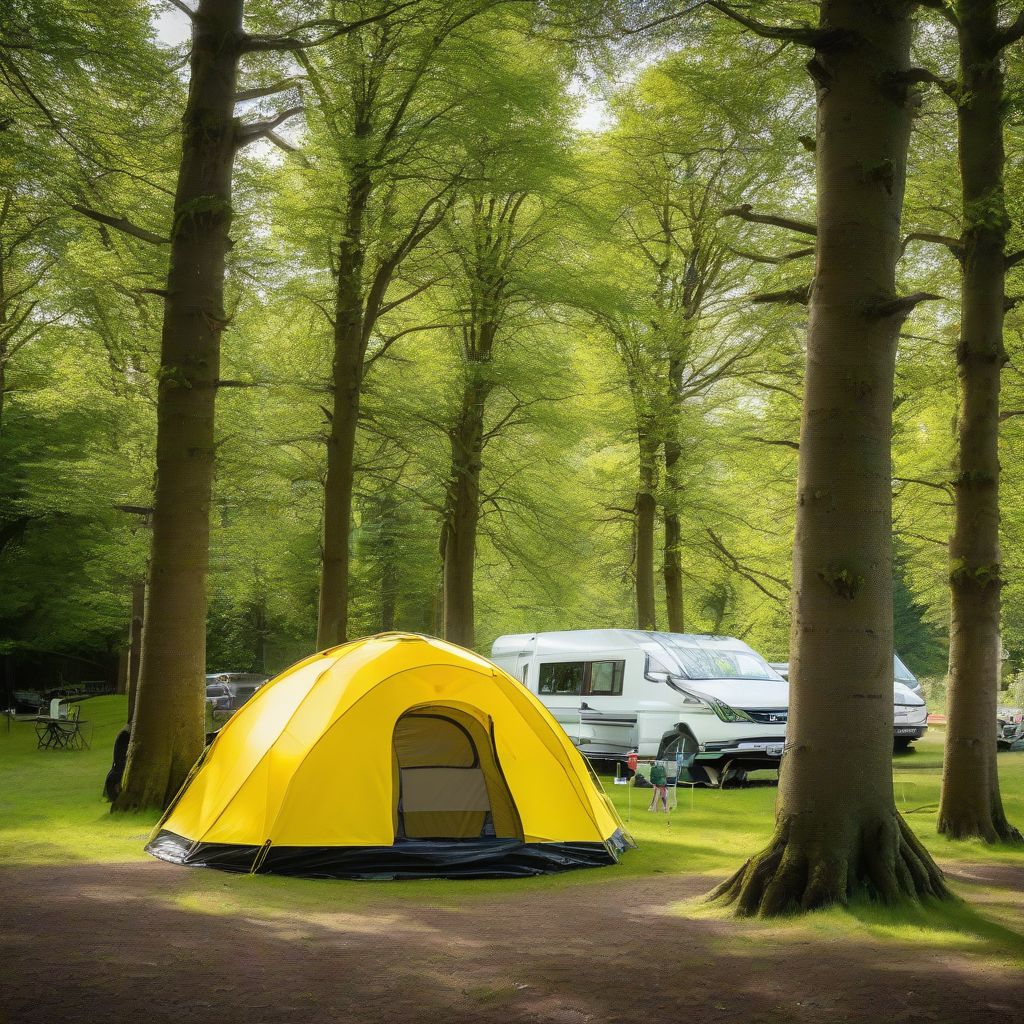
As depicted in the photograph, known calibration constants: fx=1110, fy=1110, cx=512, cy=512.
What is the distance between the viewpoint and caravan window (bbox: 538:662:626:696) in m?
17.0

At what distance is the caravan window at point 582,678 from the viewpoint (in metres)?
17.0

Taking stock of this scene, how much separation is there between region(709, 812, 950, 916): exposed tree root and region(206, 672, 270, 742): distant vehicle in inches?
860


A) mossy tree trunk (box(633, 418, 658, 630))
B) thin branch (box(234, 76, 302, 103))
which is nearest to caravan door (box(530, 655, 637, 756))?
mossy tree trunk (box(633, 418, 658, 630))

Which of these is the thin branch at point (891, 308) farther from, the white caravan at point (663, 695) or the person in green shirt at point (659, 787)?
the white caravan at point (663, 695)

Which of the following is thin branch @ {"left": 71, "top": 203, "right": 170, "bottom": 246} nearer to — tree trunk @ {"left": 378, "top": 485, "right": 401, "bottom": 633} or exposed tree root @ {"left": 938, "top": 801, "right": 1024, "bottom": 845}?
exposed tree root @ {"left": 938, "top": 801, "right": 1024, "bottom": 845}

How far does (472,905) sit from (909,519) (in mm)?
20935

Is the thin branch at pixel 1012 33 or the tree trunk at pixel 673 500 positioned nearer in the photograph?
the thin branch at pixel 1012 33

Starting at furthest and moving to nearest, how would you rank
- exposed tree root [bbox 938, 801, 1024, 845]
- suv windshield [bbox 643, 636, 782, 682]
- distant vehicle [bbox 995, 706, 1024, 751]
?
distant vehicle [bbox 995, 706, 1024, 751] < suv windshield [bbox 643, 636, 782, 682] < exposed tree root [bbox 938, 801, 1024, 845]

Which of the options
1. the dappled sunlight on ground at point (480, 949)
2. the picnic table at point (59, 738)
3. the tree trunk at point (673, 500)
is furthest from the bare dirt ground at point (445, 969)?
the tree trunk at point (673, 500)

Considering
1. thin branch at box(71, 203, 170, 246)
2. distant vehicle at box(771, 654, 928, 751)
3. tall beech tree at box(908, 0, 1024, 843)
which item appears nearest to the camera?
tall beech tree at box(908, 0, 1024, 843)

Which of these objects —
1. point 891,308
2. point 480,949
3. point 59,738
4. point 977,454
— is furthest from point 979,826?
point 59,738

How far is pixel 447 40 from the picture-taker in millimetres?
14375

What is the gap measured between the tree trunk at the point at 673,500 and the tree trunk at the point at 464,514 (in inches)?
163

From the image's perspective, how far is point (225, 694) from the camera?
29812 mm
